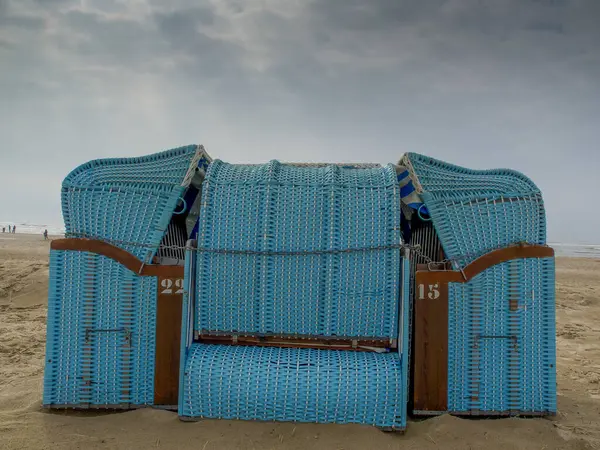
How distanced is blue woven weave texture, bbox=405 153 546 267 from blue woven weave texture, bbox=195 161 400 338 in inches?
20.1

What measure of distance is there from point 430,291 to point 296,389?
4.85ft

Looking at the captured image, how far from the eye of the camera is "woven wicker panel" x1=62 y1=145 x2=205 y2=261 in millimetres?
4418

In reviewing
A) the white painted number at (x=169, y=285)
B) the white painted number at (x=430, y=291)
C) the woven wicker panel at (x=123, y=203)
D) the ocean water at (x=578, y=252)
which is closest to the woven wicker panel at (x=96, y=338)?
the white painted number at (x=169, y=285)

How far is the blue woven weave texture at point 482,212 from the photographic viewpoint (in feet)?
14.3

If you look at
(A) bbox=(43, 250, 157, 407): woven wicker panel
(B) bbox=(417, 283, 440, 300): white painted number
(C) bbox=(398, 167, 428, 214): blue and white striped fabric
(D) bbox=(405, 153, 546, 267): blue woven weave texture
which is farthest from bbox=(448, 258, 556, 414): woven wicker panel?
(A) bbox=(43, 250, 157, 407): woven wicker panel

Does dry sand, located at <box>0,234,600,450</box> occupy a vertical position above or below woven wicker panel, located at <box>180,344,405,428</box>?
below

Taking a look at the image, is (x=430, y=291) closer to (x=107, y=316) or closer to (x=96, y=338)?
(x=107, y=316)

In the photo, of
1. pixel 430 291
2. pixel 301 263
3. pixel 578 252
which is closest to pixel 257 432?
pixel 301 263

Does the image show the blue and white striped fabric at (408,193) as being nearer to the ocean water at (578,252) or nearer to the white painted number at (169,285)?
the white painted number at (169,285)

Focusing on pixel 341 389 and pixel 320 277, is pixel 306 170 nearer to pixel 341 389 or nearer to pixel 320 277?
pixel 320 277

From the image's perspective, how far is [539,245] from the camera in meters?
4.32

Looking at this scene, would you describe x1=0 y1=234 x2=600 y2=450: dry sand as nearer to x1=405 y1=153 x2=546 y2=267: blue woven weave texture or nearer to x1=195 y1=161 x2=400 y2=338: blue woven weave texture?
x1=195 y1=161 x2=400 y2=338: blue woven weave texture

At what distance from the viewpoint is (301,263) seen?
13.8ft

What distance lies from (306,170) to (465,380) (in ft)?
8.03
